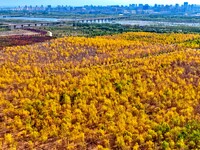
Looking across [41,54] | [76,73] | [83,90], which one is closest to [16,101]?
[83,90]

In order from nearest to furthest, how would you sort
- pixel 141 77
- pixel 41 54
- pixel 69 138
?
pixel 69 138 → pixel 141 77 → pixel 41 54

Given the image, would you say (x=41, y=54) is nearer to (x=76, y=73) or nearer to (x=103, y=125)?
(x=76, y=73)

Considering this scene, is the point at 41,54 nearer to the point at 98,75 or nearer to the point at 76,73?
the point at 76,73

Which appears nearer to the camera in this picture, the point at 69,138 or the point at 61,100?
the point at 69,138

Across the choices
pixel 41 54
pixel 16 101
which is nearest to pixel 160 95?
pixel 16 101

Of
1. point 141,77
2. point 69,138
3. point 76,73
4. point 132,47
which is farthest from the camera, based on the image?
point 132,47

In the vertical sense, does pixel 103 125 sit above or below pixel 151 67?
below
